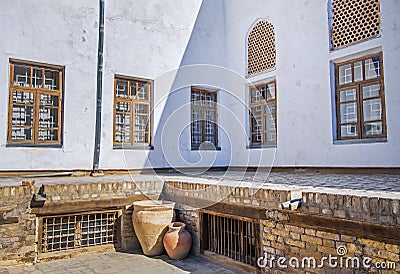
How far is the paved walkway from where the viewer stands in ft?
16.9

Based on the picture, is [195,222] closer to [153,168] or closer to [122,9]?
[153,168]

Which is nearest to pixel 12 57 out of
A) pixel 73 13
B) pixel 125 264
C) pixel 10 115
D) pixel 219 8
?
pixel 10 115

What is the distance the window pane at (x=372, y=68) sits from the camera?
7117mm

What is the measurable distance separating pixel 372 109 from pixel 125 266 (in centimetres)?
555

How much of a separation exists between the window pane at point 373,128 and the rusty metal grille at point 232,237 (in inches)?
143

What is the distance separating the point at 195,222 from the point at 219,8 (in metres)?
7.28

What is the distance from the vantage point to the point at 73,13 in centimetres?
813

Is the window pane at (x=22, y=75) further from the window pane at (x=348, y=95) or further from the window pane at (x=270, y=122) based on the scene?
the window pane at (x=348, y=95)

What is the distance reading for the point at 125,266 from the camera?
211 inches

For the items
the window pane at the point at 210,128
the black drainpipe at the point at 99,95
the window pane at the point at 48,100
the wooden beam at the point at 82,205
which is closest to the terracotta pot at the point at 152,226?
the wooden beam at the point at 82,205

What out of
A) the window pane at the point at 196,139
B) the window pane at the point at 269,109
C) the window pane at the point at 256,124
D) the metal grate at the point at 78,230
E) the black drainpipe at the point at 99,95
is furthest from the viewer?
the window pane at the point at 196,139

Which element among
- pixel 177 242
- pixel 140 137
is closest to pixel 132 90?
pixel 140 137

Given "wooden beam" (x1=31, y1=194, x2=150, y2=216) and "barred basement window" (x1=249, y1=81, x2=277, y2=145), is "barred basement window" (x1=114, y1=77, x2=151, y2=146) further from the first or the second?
"barred basement window" (x1=249, y1=81, x2=277, y2=145)

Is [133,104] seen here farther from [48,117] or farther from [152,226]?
→ [152,226]
